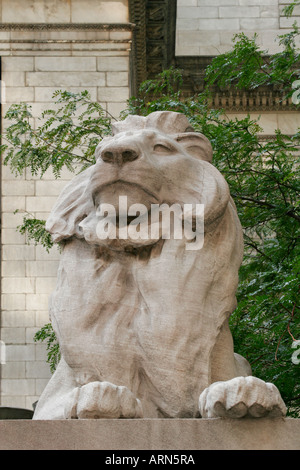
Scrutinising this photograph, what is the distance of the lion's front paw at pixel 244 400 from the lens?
4402 millimetres

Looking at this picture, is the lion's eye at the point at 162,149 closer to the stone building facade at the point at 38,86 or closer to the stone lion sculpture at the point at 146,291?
the stone lion sculpture at the point at 146,291

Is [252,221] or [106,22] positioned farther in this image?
[106,22]

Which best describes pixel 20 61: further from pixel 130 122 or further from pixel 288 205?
pixel 130 122

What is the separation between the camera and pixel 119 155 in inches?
213

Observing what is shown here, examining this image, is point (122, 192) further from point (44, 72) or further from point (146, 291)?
point (44, 72)

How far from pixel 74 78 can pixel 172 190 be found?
38.2 feet

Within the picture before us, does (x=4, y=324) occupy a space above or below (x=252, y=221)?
below

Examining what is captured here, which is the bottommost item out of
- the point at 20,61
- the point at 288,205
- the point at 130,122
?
the point at 288,205

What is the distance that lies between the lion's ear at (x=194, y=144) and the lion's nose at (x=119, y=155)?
1.97 feet

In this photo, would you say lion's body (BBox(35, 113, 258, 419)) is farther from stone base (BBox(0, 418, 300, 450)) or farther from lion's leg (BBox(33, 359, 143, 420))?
stone base (BBox(0, 418, 300, 450))

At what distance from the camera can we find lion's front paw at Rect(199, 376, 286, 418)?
4.40 metres

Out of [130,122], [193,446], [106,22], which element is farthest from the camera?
[106,22]

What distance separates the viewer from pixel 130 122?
597 cm

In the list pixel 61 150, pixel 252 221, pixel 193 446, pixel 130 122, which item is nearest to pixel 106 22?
pixel 61 150
